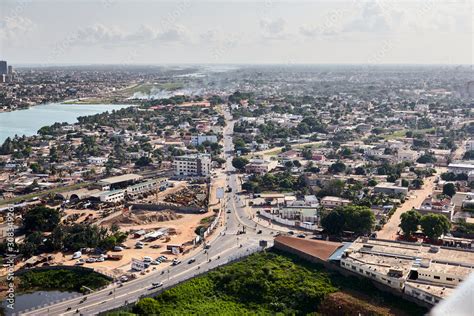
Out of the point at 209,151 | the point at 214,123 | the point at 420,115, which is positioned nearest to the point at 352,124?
the point at 420,115

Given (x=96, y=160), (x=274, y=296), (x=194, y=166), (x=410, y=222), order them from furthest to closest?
(x=96, y=160) < (x=194, y=166) < (x=410, y=222) < (x=274, y=296)

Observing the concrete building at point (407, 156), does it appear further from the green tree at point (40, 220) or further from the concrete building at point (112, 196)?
the green tree at point (40, 220)

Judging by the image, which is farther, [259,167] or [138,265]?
[259,167]

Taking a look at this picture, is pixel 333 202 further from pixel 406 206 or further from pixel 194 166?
pixel 194 166

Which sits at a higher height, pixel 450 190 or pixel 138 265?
pixel 450 190

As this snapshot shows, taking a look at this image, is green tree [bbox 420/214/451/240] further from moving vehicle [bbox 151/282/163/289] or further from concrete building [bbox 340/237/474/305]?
moving vehicle [bbox 151/282/163/289]

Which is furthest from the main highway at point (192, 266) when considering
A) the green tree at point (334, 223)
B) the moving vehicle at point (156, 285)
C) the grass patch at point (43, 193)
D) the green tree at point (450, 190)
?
the green tree at point (450, 190)

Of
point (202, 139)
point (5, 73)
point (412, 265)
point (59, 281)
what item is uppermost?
point (5, 73)

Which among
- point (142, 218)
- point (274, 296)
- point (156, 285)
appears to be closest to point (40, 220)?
point (142, 218)

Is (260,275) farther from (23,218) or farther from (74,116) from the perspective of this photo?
(74,116)
